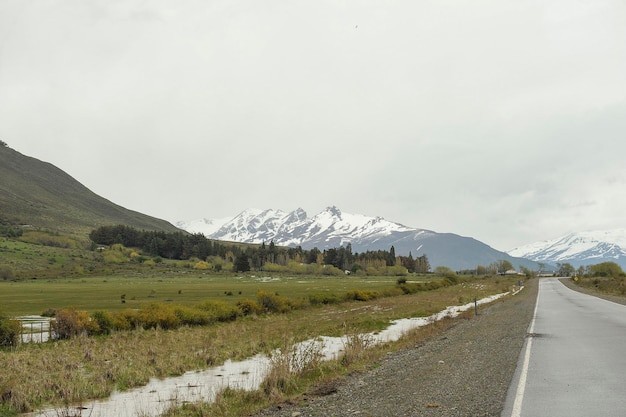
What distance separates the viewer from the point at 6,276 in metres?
133

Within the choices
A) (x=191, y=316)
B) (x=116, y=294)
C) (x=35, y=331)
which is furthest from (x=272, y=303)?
(x=116, y=294)

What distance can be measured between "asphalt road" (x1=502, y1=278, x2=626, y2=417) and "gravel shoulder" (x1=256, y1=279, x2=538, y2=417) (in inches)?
18.9

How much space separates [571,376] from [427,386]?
12.5 ft

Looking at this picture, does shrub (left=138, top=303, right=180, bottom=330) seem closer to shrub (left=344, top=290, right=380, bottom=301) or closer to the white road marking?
the white road marking

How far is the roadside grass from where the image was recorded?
1842 centimetres

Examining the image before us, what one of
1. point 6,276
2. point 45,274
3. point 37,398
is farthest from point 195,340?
point 45,274

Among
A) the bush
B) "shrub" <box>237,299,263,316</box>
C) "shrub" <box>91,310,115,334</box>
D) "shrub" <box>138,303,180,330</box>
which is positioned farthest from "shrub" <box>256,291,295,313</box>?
"shrub" <box>91,310,115,334</box>

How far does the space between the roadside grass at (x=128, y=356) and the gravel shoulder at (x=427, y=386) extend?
5.92 feet

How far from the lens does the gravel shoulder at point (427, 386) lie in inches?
468

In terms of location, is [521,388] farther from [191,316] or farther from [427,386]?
[191,316]

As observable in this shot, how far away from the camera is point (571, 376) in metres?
13.7

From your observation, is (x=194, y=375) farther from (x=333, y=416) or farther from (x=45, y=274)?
(x=45, y=274)

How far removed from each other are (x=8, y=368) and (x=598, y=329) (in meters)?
27.8

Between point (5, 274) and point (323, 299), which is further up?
point (5, 274)
